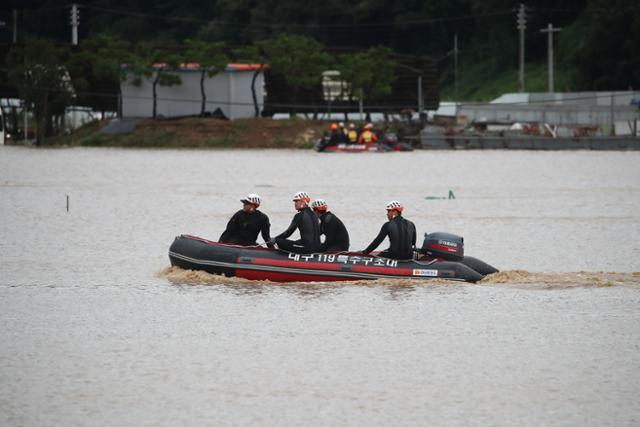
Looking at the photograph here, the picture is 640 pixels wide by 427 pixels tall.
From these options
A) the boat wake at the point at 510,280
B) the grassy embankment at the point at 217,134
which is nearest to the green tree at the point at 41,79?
the grassy embankment at the point at 217,134

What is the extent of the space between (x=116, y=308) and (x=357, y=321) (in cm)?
412

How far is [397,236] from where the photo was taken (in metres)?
20.2

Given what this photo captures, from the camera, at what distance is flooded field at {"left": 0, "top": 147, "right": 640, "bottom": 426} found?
1370cm

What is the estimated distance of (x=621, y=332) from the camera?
17922 mm

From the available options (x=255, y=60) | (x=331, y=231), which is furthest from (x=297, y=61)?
(x=331, y=231)

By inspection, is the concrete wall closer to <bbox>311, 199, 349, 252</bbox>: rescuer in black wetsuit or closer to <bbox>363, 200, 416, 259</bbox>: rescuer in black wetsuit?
<bbox>311, 199, 349, 252</bbox>: rescuer in black wetsuit

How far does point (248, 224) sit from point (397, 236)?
2894mm

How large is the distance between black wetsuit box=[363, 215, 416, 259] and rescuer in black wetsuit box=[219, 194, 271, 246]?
7.07 ft

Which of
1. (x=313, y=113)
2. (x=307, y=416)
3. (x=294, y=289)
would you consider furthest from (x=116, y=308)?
(x=313, y=113)

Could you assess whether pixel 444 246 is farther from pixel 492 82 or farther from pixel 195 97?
pixel 492 82

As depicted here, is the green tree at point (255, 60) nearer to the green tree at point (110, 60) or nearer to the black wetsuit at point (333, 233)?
the green tree at point (110, 60)

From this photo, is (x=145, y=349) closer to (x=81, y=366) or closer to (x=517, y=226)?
(x=81, y=366)

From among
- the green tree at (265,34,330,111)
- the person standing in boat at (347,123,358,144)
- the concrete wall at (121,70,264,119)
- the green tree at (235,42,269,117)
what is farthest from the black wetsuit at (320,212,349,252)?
the concrete wall at (121,70,264,119)

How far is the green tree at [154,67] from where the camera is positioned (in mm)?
74562
